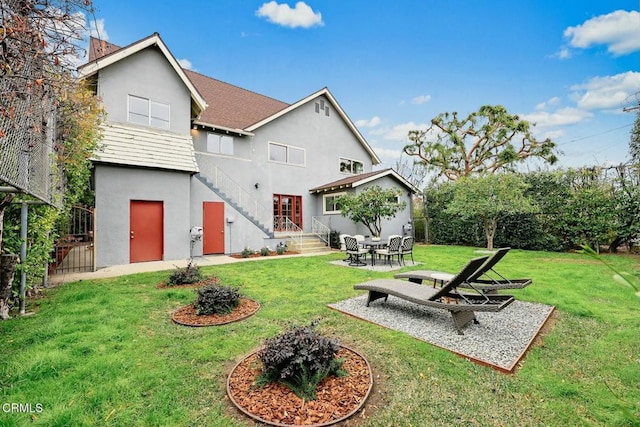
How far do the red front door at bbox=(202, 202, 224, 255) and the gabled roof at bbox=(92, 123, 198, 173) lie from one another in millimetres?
2202

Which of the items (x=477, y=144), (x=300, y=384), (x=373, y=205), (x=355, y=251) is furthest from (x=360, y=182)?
(x=300, y=384)

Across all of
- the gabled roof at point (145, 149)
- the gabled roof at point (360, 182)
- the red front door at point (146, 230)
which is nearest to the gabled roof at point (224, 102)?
the gabled roof at point (145, 149)

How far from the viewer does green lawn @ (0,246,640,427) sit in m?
2.72

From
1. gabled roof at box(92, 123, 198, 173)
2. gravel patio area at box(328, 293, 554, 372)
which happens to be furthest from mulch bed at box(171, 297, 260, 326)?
gabled roof at box(92, 123, 198, 173)

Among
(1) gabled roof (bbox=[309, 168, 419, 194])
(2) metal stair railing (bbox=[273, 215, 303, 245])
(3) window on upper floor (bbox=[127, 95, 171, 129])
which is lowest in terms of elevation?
(2) metal stair railing (bbox=[273, 215, 303, 245])

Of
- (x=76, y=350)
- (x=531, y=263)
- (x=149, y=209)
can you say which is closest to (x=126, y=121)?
(x=149, y=209)

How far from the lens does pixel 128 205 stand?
10.6 m

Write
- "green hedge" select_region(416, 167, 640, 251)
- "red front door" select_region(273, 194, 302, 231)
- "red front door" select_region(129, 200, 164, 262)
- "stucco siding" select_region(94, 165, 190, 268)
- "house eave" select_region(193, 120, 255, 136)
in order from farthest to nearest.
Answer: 1. "red front door" select_region(273, 194, 302, 231)
2. "house eave" select_region(193, 120, 255, 136)
3. "green hedge" select_region(416, 167, 640, 251)
4. "red front door" select_region(129, 200, 164, 262)
5. "stucco siding" select_region(94, 165, 190, 268)

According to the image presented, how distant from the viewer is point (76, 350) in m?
3.83

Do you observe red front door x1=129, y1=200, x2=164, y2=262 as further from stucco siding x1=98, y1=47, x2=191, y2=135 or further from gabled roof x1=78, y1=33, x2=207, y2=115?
gabled roof x1=78, y1=33, x2=207, y2=115

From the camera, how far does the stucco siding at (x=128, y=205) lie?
402 inches

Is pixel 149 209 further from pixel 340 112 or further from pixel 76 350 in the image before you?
pixel 340 112

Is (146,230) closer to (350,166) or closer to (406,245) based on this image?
(406,245)

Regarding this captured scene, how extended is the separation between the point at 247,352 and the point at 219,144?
1315 centimetres
